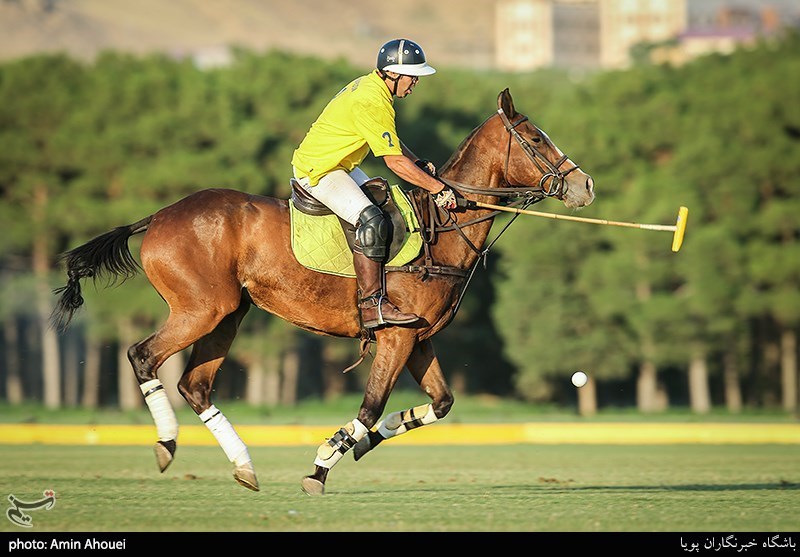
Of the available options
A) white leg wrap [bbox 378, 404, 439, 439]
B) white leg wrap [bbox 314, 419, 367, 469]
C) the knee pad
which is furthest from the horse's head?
white leg wrap [bbox 314, 419, 367, 469]

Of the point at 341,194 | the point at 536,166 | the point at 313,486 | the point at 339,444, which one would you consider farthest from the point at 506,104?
the point at 313,486

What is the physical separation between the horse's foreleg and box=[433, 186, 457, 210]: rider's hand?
95 centimetres

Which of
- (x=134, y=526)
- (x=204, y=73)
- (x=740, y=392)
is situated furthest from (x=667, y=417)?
(x=134, y=526)

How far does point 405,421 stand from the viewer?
1013 cm

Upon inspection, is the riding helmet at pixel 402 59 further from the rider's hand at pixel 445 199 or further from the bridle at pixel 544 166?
the rider's hand at pixel 445 199

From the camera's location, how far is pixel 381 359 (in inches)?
379

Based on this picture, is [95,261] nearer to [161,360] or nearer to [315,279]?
[161,360]

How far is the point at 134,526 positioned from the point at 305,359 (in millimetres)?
40079

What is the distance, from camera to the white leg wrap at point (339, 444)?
952 cm

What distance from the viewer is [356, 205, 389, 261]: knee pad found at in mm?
9414

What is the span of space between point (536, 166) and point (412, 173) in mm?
1009

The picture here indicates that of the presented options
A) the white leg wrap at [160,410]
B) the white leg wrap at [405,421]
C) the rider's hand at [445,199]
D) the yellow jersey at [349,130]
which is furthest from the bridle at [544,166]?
the white leg wrap at [160,410]

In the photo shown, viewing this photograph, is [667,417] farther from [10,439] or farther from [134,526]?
[134,526]
